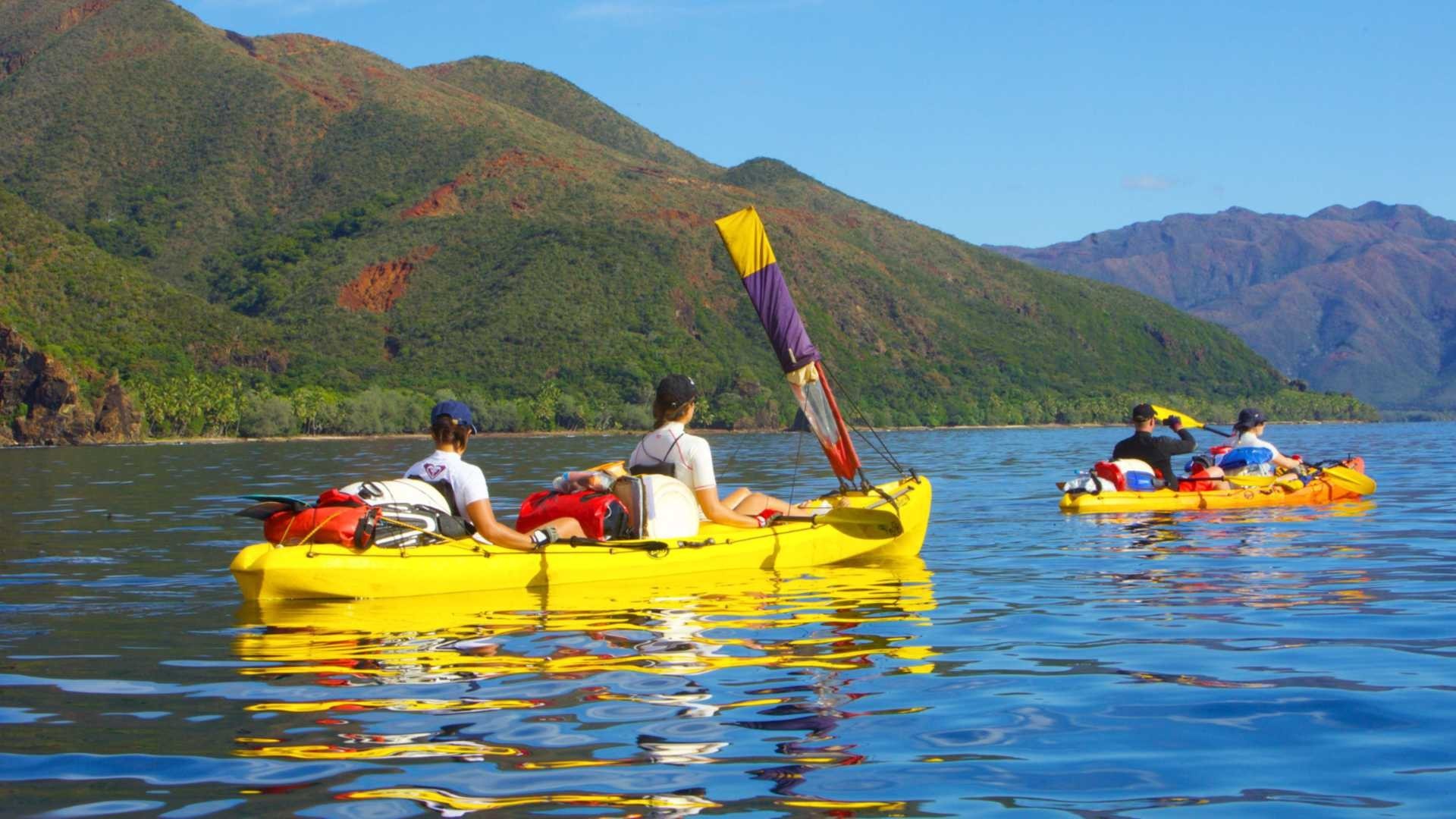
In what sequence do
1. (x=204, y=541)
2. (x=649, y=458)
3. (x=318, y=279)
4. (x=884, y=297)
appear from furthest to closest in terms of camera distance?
1. (x=884, y=297)
2. (x=318, y=279)
3. (x=204, y=541)
4. (x=649, y=458)

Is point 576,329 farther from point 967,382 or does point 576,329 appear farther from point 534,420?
point 967,382

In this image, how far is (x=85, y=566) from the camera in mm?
16812

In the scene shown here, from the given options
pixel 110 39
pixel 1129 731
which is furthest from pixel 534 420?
pixel 1129 731

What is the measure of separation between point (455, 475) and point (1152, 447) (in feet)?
44.1

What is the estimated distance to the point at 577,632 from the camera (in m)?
11.6

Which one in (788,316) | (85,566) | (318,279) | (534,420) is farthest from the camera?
(318,279)

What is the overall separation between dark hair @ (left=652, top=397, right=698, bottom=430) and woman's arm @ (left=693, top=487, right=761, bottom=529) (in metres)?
0.87

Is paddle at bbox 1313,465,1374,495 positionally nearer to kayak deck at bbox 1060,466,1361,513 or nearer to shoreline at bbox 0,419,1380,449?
kayak deck at bbox 1060,466,1361,513

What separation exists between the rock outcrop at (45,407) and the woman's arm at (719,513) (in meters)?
83.5

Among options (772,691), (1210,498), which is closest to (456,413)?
(772,691)

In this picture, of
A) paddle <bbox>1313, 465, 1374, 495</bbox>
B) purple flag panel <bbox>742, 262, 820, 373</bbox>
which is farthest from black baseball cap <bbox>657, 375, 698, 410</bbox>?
paddle <bbox>1313, 465, 1374, 495</bbox>

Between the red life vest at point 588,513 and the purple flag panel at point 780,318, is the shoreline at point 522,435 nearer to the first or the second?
the purple flag panel at point 780,318

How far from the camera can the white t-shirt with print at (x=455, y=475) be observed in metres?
13.6

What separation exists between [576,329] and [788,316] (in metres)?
126
